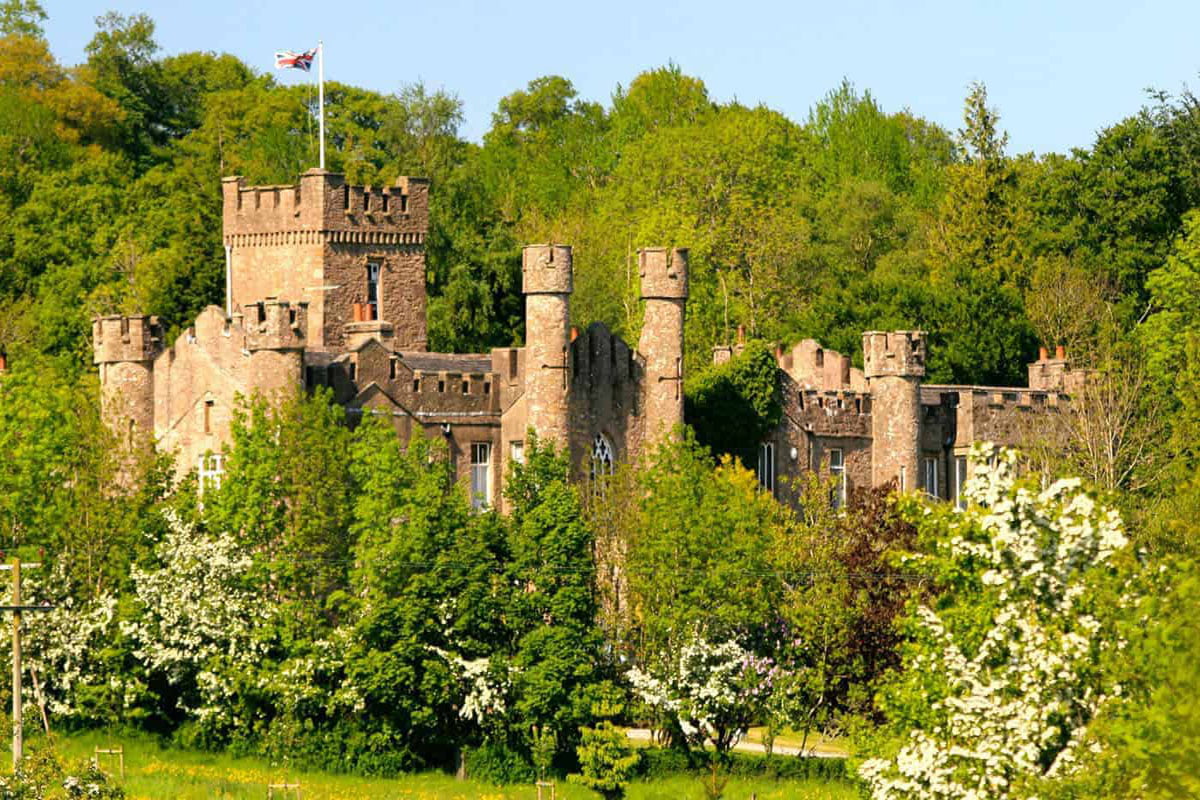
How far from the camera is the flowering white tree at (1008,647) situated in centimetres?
4281

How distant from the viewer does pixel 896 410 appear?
2995 inches

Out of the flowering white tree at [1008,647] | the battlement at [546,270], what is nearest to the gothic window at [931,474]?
the battlement at [546,270]

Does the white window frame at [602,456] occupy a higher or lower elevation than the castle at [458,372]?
lower

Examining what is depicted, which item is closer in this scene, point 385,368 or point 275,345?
point 275,345

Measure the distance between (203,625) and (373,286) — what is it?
13.8m

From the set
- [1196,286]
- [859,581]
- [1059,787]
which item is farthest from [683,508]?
[1196,286]

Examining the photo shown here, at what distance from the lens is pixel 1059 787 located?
4091cm

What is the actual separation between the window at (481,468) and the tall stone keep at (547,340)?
1797 mm

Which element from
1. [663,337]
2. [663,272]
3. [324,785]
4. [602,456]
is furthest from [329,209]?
[324,785]

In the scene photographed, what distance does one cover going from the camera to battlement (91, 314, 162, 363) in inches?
2771

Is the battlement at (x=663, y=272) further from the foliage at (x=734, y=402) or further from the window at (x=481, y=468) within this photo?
the window at (x=481, y=468)

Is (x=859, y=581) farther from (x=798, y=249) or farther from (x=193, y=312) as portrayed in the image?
(x=798, y=249)

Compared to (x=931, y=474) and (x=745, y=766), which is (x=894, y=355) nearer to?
(x=931, y=474)

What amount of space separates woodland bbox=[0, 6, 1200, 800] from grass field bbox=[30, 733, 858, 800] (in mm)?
868
